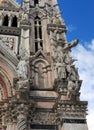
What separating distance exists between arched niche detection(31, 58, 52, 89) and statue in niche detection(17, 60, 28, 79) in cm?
80

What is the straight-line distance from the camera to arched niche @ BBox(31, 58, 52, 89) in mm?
15492

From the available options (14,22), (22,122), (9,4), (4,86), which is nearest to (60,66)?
(4,86)

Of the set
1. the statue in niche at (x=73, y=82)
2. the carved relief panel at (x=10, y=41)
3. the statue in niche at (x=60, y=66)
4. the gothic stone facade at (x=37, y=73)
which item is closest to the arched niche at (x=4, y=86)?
the gothic stone facade at (x=37, y=73)

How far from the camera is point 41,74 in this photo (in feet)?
53.2

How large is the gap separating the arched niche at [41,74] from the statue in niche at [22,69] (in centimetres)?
80

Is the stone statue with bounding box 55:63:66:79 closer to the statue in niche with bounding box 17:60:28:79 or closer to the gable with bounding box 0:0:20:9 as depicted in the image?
the statue in niche with bounding box 17:60:28:79

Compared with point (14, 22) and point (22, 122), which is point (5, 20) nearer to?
point (14, 22)

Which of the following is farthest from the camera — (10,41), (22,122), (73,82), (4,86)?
(10,41)

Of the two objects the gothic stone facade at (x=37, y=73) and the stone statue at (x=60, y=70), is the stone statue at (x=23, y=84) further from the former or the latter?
the stone statue at (x=60, y=70)

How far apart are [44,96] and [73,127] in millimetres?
2403

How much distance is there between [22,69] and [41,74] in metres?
1.51

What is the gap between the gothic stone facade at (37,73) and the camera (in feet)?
43.6

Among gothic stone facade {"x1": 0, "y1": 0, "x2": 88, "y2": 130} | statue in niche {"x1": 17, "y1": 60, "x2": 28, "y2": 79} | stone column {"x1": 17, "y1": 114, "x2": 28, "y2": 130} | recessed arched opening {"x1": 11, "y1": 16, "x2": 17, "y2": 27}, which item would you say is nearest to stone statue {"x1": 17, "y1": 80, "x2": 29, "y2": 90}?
gothic stone facade {"x1": 0, "y1": 0, "x2": 88, "y2": 130}

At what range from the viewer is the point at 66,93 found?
46.4 feet
